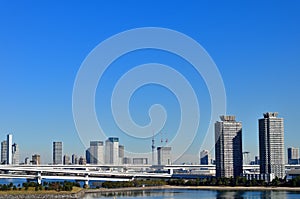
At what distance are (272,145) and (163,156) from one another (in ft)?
55.2

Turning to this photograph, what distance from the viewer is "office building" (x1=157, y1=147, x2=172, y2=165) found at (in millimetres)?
50875

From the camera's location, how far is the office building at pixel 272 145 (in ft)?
118

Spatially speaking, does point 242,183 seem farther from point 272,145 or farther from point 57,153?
point 57,153

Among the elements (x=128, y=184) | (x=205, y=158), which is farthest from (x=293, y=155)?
(x=128, y=184)

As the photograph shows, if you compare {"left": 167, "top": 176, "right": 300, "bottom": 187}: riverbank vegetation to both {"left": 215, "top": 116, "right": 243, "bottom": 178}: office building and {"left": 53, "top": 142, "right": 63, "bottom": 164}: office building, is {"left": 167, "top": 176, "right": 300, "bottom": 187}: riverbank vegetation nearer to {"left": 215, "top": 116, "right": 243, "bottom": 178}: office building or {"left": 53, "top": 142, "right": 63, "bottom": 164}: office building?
{"left": 215, "top": 116, "right": 243, "bottom": 178}: office building

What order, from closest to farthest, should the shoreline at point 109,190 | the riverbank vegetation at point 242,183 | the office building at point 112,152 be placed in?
the shoreline at point 109,190, the riverbank vegetation at point 242,183, the office building at point 112,152

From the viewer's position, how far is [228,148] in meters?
39.2

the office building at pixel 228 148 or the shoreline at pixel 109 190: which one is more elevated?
the office building at pixel 228 148

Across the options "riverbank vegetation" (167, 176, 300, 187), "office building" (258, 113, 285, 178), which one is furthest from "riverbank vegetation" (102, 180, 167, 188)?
"office building" (258, 113, 285, 178)

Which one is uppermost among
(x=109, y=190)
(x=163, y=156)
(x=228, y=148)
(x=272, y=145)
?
(x=272, y=145)

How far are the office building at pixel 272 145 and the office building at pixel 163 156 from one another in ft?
48.0

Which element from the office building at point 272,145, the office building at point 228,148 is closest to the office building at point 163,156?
the office building at point 228,148

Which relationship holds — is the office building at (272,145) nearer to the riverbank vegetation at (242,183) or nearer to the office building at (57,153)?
the riverbank vegetation at (242,183)

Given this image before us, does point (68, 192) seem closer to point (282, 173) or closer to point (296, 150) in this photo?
point (282, 173)
